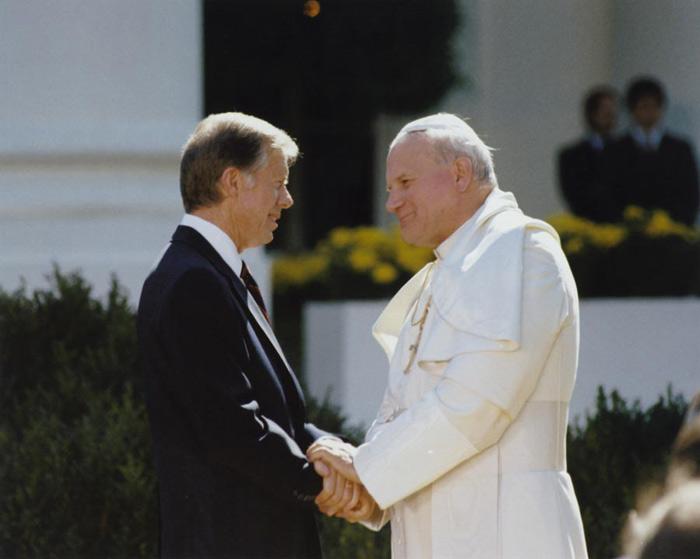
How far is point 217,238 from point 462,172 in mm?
646

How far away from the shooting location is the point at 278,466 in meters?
3.55

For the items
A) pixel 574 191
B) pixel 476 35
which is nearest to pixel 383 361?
pixel 574 191

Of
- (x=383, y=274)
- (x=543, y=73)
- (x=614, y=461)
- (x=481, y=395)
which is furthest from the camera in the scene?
(x=543, y=73)

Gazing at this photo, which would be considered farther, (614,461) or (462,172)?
(614,461)

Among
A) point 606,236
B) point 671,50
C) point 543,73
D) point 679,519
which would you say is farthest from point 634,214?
point 679,519

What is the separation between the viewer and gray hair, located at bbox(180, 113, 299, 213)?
3.70 metres

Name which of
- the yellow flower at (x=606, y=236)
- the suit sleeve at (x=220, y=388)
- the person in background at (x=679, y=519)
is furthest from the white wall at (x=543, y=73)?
the person in background at (x=679, y=519)

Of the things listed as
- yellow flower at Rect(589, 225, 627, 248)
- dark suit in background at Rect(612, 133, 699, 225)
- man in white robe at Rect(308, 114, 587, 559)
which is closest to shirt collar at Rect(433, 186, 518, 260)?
man in white robe at Rect(308, 114, 587, 559)

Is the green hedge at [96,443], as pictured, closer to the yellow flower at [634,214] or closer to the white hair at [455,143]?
the white hair at [455,143]

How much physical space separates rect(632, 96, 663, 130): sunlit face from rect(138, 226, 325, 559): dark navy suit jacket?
20.2 ft

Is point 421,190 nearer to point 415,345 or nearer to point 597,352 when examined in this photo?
point 415,345

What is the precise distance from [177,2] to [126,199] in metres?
0.97

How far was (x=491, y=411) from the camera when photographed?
3.48 meters

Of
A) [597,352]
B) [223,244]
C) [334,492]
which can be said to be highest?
[223,244]
